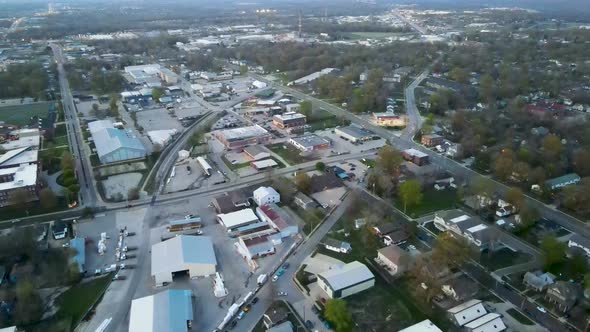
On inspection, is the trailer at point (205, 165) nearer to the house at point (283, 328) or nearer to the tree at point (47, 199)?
the tree at point (47, 199)

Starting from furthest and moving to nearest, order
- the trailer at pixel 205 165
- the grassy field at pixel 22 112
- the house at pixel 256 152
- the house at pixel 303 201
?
1. the grassy field at pixel 22 112
2. the house at pixel 256 152
3. the trailer at pixel 205 165
4. the house at pixel 303 201

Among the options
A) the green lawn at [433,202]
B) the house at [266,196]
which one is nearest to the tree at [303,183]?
the house at [266,196]

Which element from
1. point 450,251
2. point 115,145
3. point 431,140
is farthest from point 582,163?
point 115,145

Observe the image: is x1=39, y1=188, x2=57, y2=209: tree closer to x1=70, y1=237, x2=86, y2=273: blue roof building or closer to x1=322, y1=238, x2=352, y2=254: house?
x1=70, y1=237, x2=86, y2=273: blue roof building

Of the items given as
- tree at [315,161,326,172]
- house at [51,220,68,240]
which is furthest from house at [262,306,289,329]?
tree at [315,161,326,172]

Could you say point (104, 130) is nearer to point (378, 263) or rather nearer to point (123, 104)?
point (123, 104)

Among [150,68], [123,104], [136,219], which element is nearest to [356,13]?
[150,68]

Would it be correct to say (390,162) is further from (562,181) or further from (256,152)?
(562,181)
